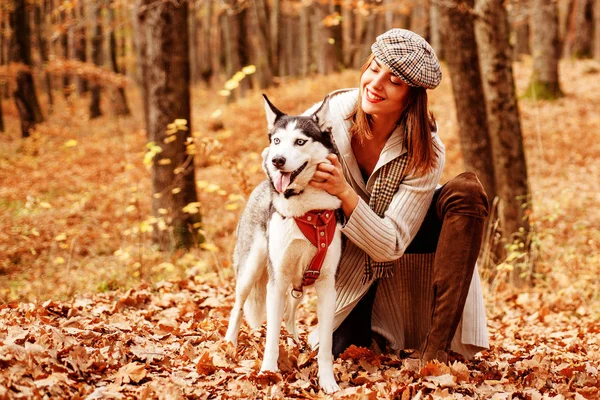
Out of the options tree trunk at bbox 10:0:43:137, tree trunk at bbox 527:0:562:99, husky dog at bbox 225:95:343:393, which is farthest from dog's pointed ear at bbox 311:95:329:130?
tree trunk at bbox 10:0:43:137

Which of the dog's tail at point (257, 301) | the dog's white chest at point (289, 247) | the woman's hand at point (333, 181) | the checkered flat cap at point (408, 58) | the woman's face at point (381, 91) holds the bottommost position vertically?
the dog's tail at point (257, 301)

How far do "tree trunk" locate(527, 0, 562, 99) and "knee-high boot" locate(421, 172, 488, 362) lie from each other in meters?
12.9

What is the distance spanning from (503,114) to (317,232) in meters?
4.10

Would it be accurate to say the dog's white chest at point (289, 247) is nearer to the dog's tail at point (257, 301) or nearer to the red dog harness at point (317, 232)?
the red dog harness at point (317, 232)

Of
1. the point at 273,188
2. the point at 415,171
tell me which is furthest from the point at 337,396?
the point at 415,171

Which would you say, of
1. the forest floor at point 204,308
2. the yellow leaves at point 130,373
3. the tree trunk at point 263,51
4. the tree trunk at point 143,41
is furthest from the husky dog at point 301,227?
the tree trunk at point 263,51

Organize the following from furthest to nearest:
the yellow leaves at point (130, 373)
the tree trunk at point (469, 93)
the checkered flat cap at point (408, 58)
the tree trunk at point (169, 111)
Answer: the tree trunk at point (169, 111), the tree trunk at point (469, 93), the checkered flat cap at point (408, 58), the yellow leaves at point (130, 373)

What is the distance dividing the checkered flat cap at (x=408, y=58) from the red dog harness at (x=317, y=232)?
3.18 feet

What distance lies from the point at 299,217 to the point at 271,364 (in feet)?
2.87

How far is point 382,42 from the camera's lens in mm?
3484

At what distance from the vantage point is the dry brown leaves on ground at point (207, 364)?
2857mm

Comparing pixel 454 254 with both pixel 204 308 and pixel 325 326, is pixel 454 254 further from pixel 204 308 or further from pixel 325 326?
pixel 204 308

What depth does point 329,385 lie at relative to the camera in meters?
3.18

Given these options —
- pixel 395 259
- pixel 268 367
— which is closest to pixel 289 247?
pixel 268 367
